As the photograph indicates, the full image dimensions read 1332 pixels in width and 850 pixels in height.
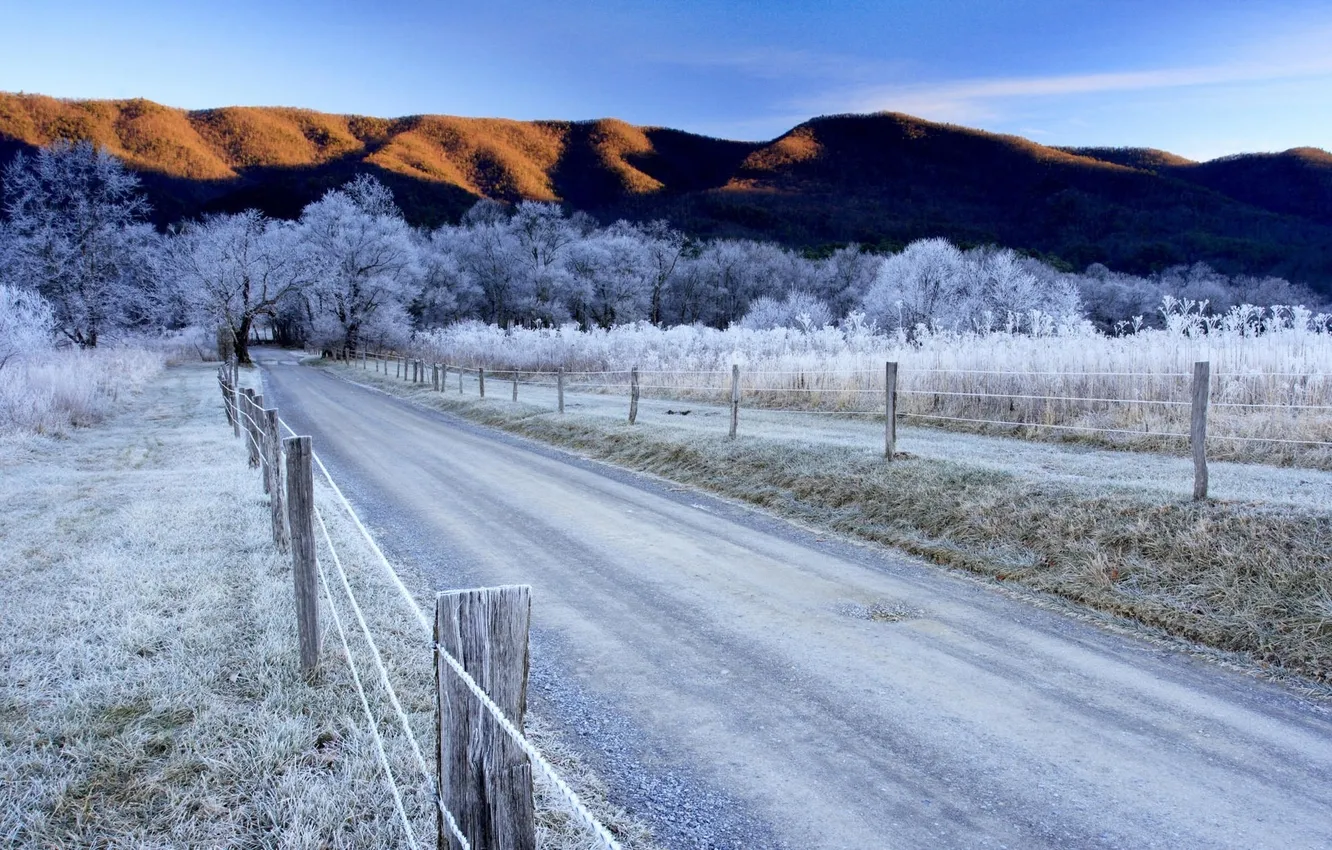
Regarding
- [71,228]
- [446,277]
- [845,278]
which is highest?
[845,278]

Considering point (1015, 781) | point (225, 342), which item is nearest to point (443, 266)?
point (225, 342)

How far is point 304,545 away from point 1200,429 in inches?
294

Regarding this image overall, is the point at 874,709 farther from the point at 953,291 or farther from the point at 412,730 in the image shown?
the point at 953,291

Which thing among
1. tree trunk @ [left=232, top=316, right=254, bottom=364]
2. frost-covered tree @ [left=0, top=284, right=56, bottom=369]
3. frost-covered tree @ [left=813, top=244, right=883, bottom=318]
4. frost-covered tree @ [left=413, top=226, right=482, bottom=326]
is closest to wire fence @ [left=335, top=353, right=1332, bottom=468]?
frost-covered tree @ [left=0, top=284, right=56, bottom=369]

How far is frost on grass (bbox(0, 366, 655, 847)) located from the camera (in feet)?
9.43

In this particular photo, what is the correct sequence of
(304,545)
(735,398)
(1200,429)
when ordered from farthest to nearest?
(735,398), (1200,429), (304,545)

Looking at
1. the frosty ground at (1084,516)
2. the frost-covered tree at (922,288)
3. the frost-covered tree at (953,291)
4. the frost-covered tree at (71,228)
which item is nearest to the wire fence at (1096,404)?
the frosty ground at (1084,516)

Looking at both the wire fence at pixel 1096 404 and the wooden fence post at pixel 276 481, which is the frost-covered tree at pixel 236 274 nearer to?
the wire fence at pixel 1096 404

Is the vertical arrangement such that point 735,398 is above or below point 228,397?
above

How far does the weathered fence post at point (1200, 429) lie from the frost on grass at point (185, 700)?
6159 mm

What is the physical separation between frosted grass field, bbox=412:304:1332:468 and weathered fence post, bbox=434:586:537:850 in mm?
7472

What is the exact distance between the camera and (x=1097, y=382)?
12.1 metres

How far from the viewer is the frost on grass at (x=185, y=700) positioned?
9.43 ft

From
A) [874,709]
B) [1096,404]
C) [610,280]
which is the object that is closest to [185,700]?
[874,709]
